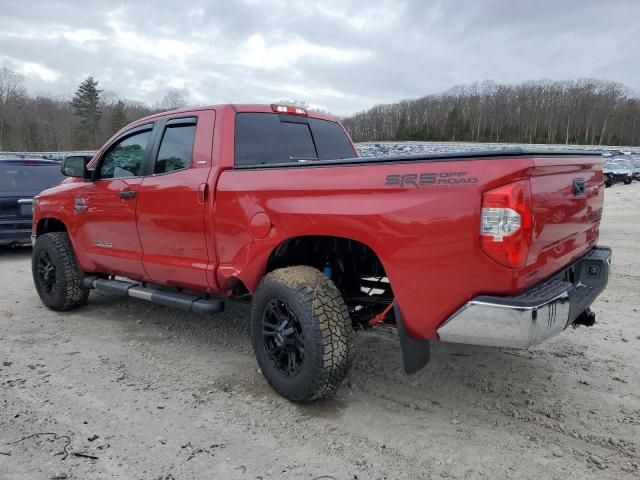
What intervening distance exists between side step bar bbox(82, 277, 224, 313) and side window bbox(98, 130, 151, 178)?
0.99 meters

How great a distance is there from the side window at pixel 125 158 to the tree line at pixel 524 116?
9695cm

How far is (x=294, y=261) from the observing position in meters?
3.59

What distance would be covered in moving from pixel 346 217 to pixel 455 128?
110 meters

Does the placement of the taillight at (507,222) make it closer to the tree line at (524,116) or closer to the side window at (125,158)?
the side window at (125,158)

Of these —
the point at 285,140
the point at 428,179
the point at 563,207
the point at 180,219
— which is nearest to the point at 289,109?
the point at 285,140

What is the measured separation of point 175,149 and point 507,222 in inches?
107

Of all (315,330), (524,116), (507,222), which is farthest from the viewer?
(524,116)

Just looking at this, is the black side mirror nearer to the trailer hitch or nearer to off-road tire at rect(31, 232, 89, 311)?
off-road tire at rect(31, 232, 89, 311)

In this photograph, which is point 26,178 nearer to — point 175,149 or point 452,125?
point 175,149

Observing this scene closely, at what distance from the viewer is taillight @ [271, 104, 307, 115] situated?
4176 mm

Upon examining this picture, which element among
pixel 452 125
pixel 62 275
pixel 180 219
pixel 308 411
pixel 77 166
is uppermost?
pixel 452 125

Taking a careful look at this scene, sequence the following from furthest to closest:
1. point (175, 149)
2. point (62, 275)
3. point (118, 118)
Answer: point (118, 118) → point (62, 275) → point (175, 149)

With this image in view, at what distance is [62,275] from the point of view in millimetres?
5094

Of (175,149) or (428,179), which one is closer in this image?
(428,179)
